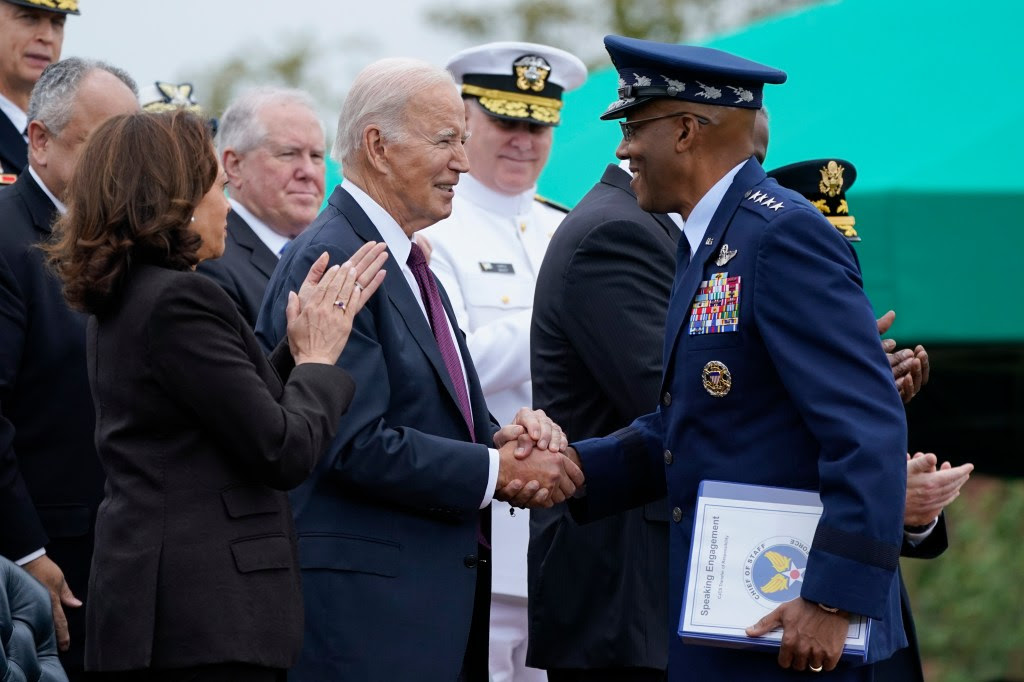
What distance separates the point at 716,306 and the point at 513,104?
2306 millimetres

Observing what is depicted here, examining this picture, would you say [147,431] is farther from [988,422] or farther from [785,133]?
[988,422]

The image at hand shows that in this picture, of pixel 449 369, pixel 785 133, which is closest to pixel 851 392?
pixel 449 369

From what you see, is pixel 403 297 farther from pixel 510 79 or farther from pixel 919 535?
pixel 510 79

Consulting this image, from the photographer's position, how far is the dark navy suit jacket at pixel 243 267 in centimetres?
464

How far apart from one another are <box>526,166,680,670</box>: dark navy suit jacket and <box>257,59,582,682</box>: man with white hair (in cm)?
31

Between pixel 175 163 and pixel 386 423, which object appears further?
pixel 386 423

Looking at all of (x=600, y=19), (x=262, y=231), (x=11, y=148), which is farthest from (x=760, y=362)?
(x=600, y=19)

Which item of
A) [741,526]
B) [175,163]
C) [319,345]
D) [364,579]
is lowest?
[364,579]

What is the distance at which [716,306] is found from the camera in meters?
3.20

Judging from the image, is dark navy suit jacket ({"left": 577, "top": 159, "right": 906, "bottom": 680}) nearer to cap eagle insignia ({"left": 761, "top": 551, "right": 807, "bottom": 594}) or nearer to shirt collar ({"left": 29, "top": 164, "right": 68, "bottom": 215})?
cap eagle insignia ({"left": 761, "top": 551, "right": 807, "bottom": 594})

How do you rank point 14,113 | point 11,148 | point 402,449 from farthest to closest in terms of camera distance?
1. point 14,113
2. point 11,148
3. point 402,449

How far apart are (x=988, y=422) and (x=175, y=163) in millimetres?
5153

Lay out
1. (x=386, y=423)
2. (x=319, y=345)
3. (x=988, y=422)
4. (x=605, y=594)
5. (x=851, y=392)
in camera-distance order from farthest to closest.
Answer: (x=988, y=422) < (x=605, y=594) < (x=386, y=423) < (x=319, y=345) < (x=851, y=392)

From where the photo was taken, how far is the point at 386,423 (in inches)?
138
